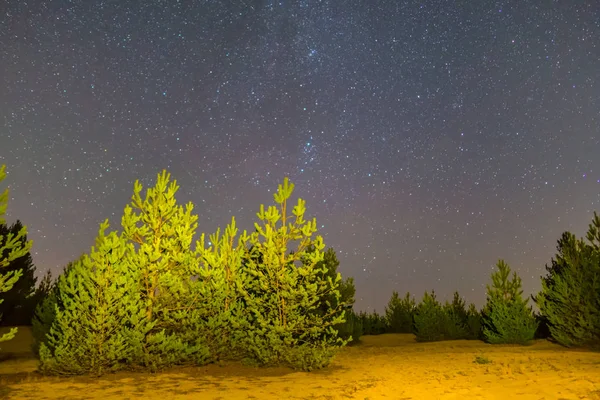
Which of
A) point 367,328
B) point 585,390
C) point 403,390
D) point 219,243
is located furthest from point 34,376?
point 367,328

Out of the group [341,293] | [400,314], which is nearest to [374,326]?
[400,314]

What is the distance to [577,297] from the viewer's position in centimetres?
1848

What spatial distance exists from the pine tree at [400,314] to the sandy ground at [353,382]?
18017mm

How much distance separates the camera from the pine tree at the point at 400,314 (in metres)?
32.1

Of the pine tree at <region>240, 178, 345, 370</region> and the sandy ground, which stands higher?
the pine tree at <region>240, 178, 345, 370</region>

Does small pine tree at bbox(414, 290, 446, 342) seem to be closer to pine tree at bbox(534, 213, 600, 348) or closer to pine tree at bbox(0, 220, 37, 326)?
pine tree at bbox(534, 213, 600, 348)

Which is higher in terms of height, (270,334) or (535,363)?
(270,334)

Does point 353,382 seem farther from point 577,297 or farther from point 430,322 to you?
point 430,322

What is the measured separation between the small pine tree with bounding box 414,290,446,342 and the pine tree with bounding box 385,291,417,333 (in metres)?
6.06

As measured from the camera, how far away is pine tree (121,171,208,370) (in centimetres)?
1234

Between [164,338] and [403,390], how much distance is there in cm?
657

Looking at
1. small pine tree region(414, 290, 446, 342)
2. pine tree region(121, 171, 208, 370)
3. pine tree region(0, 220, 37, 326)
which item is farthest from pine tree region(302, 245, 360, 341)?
pine tree region(0, 220, 37, 326)

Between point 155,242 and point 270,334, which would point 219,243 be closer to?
point 155,242

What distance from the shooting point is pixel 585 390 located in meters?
8.29
